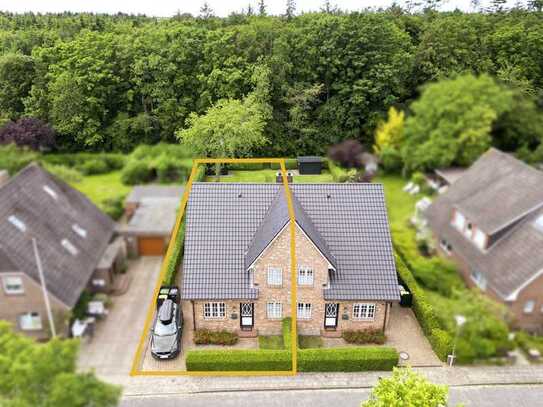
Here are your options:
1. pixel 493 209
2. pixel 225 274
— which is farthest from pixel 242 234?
pixel 493 209

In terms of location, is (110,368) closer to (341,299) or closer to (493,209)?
(493,209)

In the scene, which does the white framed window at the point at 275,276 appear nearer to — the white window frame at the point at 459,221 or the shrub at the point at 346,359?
the shrub at the point at 346,359

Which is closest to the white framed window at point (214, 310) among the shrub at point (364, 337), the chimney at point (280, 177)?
the shrub at point (364, 337)

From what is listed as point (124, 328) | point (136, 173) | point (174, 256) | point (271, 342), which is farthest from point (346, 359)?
point (136, 173)

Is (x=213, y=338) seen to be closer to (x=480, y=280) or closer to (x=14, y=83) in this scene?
(x=480, y=280)

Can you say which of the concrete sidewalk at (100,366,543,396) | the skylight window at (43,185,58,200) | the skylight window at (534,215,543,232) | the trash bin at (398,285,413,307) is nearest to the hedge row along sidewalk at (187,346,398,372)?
the concrete sidewalk at (100,366,543,396)

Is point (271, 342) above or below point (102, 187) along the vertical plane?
below

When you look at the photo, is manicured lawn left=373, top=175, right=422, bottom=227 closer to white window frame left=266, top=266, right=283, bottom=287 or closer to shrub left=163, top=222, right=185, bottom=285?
shrub left=163, top=222, right=185, bottom=285
